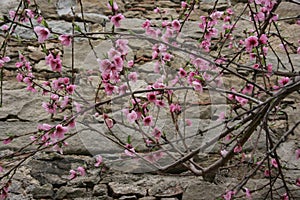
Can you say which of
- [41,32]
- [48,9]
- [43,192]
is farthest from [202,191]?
[48,9]

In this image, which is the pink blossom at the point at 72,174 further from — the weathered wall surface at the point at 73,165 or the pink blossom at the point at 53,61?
the pink blossom at the point at 53,61

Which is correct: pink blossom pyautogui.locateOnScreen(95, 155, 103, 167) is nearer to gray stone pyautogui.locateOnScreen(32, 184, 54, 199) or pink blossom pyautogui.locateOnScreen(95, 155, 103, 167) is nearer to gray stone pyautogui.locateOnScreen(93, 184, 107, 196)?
gray stone pyautogui.locateOnScreen(93, 184, 107, 196)

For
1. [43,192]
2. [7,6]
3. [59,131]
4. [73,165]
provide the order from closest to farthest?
[59,131]
[43,192]
[73,165]
[7,6]

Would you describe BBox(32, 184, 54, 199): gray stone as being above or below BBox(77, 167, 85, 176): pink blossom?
below

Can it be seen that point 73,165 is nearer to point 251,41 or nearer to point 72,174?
point 72,174

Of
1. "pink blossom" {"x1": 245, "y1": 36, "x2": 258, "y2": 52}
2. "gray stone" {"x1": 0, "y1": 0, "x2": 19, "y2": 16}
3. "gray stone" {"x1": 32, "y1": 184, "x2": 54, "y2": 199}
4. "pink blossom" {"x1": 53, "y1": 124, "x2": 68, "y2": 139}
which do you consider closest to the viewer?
"pink blossom" {"x1": 53, "y1": 124, "x2": 68, "y2": 139}

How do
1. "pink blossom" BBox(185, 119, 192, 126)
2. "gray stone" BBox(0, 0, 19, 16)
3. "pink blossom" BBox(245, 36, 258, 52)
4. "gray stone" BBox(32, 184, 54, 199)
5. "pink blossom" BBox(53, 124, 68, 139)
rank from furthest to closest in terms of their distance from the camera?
"gray stone" BBox(0, 0, 19, 16) < "pink blossom" BBox(185, 119, 192, 126) < "gray stone" BBox(32, 184, 54, 199) < "pink blossom" BBox(245, 36, 258, 52) < "pink blossom" BBox(53, 124, 68, 139)

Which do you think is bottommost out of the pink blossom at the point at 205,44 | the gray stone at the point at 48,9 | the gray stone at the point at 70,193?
the gray stone at the point at 70,193

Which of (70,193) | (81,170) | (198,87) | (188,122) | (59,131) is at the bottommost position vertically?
(70,193)

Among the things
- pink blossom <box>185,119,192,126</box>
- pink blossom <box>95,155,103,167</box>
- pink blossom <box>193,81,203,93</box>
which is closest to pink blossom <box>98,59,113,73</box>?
pink blossom <box>193,81,203,93</box>

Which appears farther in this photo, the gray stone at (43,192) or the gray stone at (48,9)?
the gray stone at (48,9)

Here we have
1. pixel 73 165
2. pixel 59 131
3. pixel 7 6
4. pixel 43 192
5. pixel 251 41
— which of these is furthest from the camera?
pixel 7 6

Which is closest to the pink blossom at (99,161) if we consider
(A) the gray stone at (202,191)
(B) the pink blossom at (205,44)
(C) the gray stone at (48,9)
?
(A) the gray stone at (202,191)

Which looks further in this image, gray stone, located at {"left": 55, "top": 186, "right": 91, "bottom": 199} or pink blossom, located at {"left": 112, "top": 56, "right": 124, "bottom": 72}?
gray stone, located at {"left": 55, "top": 186, "right": 91, "bottom": 199}
